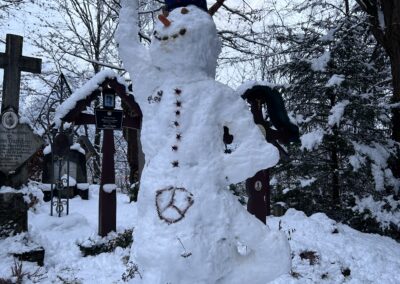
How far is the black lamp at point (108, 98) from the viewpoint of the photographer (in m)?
7.14

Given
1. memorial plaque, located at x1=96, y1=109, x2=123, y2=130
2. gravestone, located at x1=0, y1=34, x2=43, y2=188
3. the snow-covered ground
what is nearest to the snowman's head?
the snow-covered ground

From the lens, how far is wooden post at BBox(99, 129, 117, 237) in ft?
22.8

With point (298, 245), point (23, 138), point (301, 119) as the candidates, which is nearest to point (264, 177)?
point (301, 119)

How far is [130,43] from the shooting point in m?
3.55

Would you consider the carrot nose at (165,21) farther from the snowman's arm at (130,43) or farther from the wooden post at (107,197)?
the wooden post at (107,197)

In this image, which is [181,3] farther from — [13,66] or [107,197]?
[13,66]

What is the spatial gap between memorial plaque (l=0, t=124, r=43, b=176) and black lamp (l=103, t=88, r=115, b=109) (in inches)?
53.2

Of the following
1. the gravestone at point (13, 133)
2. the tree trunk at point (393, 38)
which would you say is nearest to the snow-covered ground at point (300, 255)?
the gravestone at point (13, 133)

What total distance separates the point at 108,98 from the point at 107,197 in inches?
74.0

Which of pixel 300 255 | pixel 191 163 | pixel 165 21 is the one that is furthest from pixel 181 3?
pixel 300 255

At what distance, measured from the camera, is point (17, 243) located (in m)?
5.77

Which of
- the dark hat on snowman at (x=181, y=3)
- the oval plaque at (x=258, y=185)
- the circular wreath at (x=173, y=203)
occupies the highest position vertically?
the dark hat on snowman at (x=181, y=3)

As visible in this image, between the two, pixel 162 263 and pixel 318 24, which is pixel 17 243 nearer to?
pixel 162 263

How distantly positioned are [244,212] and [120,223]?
5.38 m
